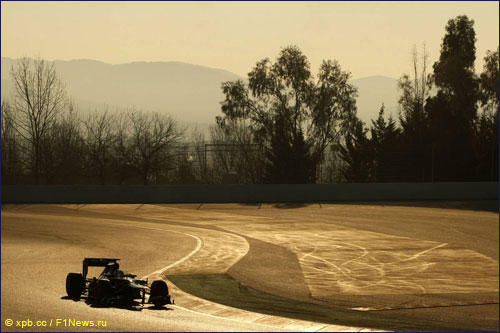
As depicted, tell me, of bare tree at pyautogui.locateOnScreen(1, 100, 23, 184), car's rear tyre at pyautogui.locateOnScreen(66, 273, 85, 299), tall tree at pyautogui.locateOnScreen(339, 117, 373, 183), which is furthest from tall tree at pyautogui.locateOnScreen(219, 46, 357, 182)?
car's rear tyre at pyautogui.locateOnScreen(66, 273, 85, 299)

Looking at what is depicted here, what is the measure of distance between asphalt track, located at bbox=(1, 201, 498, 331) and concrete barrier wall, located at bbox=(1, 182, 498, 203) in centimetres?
181

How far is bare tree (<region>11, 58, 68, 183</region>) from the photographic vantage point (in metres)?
47.4

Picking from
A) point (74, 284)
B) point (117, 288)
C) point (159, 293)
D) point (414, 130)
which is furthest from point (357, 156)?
point (117, 288)

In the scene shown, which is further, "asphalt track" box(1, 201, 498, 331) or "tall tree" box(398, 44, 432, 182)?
"tall tree" box(398, 44, 432, 182)

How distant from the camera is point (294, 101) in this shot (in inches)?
2464

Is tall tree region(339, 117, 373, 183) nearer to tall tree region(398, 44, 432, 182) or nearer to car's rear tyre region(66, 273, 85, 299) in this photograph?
tall tree region(398, 44, 432, 182)

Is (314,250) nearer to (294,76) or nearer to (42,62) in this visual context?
(42,62)

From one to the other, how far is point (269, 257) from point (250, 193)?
63.5ft

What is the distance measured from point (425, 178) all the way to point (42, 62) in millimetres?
27622

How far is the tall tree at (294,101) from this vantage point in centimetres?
6175

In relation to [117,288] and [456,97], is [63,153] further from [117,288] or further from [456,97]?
[117,288]

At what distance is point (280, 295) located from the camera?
18062 mm

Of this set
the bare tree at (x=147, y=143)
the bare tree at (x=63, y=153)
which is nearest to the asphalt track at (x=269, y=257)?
the bare tree at (x=63, y=153)

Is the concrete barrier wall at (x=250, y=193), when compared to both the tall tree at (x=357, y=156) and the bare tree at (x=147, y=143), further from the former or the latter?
the bare tree at (x=147, y=143)
